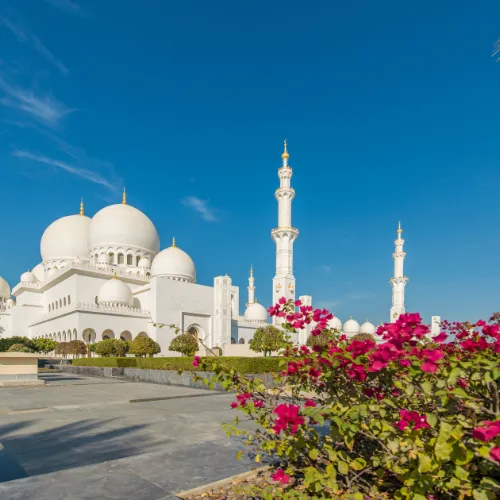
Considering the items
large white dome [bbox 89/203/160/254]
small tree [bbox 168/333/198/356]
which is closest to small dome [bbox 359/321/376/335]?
large white dome [bbox 89/203/160/254]

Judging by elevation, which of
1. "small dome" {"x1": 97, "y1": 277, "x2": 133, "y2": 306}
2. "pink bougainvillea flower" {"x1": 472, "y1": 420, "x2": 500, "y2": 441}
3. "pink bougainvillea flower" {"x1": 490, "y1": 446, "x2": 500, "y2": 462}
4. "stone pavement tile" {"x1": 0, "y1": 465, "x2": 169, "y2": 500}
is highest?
"small dome" {"x1": 97, "y1": 277, "x2": 133, "y2": 306}

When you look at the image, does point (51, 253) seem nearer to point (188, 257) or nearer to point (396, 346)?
point (188, 257)

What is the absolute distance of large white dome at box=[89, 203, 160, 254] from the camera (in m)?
42.7

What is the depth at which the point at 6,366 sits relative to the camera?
15.2 meters

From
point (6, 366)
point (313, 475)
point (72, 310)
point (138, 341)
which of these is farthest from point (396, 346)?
point (72, 310)

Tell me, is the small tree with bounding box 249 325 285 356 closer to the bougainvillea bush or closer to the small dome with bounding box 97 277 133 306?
the small dome with bounding box 97 277 133 306

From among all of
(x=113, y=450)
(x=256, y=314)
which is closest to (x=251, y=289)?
(x=256, y=314)

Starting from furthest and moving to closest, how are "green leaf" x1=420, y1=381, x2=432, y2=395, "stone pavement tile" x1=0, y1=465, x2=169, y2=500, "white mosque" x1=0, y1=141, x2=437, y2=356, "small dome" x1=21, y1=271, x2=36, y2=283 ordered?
"small dome" x1=21, y1=271, x2=36, y2=283, "white mosque" x1=0, y1=141, x2=437, y2=356, "stone pavement tile" x1=0, y1=465, x2=169, y2=500, "green leaf" x1=420, y1=381, x2=432, y2=395

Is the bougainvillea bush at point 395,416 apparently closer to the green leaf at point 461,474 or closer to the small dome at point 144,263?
the green leaf at point 461,474

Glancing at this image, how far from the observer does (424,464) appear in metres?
2.27

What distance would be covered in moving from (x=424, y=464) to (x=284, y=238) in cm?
3644

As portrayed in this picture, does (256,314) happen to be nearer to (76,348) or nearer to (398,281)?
(398,281)

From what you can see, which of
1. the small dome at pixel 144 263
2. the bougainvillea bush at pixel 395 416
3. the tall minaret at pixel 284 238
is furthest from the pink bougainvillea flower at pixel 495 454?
the small dome at pixel 144 263

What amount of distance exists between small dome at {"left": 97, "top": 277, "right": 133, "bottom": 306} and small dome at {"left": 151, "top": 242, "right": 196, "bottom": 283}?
656cm
